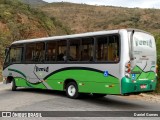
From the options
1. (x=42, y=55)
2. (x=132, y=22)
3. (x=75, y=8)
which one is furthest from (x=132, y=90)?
(x=75, y=8)

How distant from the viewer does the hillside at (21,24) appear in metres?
42.7

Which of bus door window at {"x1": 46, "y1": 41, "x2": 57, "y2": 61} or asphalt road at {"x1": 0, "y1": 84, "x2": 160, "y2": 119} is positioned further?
bus door window at {"x1": 46, "y1": 41, "x2": 57, "y2": 61}

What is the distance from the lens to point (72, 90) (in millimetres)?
15773

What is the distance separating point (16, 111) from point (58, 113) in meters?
1.49

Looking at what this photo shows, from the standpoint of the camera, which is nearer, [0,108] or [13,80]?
[0,108]

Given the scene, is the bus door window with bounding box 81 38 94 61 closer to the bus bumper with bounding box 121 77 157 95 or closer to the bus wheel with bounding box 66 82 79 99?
the bus wheel with bounding box 66 82 79 99

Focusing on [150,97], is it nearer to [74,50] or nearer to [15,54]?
[74,50]

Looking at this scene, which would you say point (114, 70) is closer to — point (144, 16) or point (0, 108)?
point (0, 108)

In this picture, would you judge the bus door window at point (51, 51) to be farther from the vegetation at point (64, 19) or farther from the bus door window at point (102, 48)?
the vegetation at point (64, 19)

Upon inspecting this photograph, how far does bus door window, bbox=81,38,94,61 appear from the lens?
14.7m

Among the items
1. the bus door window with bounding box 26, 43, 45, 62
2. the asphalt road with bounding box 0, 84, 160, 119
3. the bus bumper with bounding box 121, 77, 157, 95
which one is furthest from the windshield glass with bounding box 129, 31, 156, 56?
the bus door window with bounding box 26, 43, 45, 62

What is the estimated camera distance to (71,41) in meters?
15.8

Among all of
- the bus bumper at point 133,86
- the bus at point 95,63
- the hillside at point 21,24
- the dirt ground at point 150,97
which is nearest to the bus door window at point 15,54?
the bus at point 95,63

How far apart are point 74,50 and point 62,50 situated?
92cm
